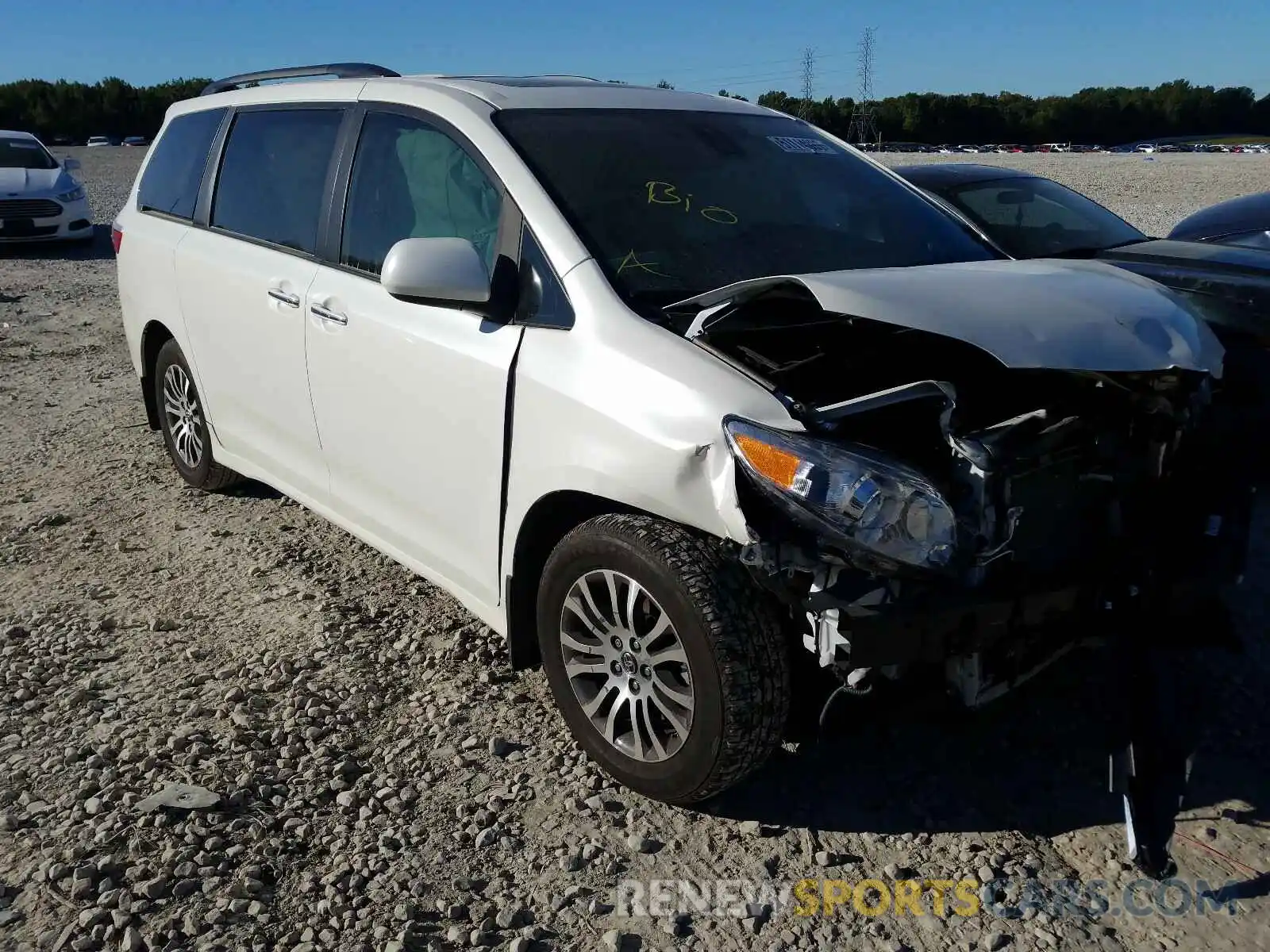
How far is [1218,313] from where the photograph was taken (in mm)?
4863

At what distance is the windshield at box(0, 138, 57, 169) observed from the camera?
14.9m

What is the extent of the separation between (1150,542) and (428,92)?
2.64 metres

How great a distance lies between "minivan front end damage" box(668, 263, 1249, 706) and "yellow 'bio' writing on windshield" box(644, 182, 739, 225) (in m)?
0.52

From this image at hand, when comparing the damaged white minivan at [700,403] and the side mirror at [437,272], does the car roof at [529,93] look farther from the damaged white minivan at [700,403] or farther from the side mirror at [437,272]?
the side mirror at [437,272]

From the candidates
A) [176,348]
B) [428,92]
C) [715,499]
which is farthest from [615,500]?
[176,348]

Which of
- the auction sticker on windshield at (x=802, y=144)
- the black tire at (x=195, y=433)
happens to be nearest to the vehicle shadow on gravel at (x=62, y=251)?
the black tire at (x=195, y=433)

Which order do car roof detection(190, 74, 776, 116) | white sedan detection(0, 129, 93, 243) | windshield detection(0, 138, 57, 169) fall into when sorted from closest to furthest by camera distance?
car roof detection(190, 74, 776, 116) < white sedan detection(0, 129, 93, 243) < windshield detection(0, 138, 57, 169)

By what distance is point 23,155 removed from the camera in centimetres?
1516

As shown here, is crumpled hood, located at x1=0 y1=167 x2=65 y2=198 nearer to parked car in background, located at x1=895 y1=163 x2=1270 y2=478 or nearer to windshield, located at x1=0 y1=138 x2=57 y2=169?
windshield, located at x1=0 y1=138 x2=57 y2=169

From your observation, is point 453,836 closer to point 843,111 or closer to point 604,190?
point 604,190

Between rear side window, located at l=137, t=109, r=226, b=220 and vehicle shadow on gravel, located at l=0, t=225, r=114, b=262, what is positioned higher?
rear side window, located at l=137, t=109, r=226, b=220

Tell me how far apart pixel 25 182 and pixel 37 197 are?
374 mm

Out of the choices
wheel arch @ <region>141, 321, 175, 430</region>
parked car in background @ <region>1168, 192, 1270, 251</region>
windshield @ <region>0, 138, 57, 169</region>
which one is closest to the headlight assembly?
wheel arch @ <region>141, 321, 175, 430</region>

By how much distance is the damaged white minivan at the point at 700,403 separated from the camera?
2.42 metres
